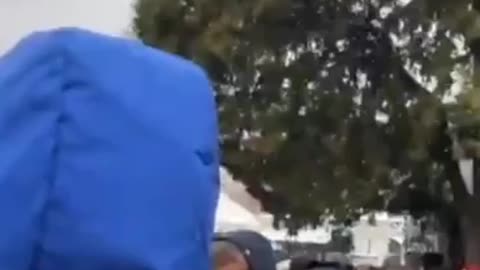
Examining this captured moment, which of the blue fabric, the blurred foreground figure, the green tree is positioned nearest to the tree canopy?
the green tree

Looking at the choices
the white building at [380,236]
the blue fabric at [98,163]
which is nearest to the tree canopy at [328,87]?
the white building at [380,236]

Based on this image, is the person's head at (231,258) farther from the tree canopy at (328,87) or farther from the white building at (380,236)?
the white building at (380,236)

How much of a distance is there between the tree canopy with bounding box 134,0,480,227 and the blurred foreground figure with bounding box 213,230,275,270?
44 centimetres

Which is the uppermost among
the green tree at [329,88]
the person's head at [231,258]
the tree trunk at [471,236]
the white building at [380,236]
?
the green tree at [329,88]

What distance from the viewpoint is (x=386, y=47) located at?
1499mm

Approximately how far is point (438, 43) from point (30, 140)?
1.13 m

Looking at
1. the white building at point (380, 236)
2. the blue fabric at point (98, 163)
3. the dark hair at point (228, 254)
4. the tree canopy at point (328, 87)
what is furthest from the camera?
the white building at point (380, 236)

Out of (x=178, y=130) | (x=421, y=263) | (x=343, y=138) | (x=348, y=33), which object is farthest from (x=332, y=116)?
(x=178, y=130)

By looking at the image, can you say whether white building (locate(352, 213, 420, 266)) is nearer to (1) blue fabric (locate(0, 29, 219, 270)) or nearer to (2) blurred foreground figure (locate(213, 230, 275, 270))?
(2) blurred foreground figure (locate(213, 230, 275, 270))

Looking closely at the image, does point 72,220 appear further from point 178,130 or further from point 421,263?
point 421,263

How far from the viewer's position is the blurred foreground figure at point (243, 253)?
0.85 meters

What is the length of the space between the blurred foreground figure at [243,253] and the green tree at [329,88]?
42 centimetres

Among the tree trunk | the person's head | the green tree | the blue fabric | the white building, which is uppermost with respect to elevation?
the green tree

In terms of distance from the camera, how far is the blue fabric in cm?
31
